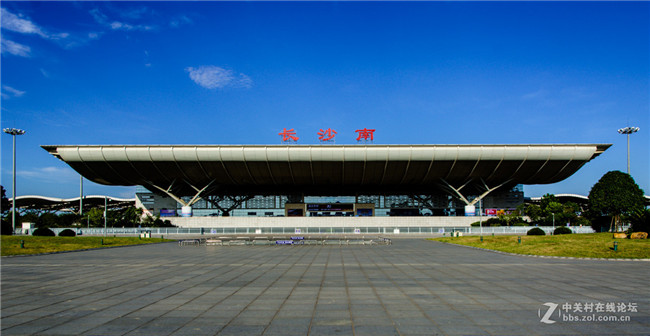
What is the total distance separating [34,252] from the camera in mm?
26719

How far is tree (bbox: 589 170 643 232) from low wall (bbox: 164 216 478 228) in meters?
21.9

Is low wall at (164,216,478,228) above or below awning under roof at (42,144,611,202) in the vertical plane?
below

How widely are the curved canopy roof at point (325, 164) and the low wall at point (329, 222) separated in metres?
6.82

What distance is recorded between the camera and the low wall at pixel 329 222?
71.8 metres

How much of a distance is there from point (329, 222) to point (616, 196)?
4461 cm

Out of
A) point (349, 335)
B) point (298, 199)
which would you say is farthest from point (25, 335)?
point (298, 199)

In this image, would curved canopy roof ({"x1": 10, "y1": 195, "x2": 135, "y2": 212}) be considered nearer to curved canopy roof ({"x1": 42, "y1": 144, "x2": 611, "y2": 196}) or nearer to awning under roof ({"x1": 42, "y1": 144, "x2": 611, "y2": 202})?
awning under roof ({"x1": 42, "y1": 144, "x2": 611, "y2": 202})

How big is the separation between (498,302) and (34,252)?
29736mm

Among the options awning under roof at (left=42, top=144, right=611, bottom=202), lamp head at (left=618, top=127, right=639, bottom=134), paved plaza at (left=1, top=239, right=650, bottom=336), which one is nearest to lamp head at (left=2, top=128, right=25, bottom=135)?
awning under roof at (left=42, top=144, right=611, bottom=202)

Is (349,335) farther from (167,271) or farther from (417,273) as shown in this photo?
(167,271)

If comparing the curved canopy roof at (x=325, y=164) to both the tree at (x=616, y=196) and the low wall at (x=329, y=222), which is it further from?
the tree at (x=616, y=196)

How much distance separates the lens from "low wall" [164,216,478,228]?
235 feet

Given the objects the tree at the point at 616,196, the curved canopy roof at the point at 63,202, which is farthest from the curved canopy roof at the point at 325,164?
the curved canopy roof at the point at 63,202

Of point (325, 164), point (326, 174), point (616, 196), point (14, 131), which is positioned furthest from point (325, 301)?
point (14, 131)
